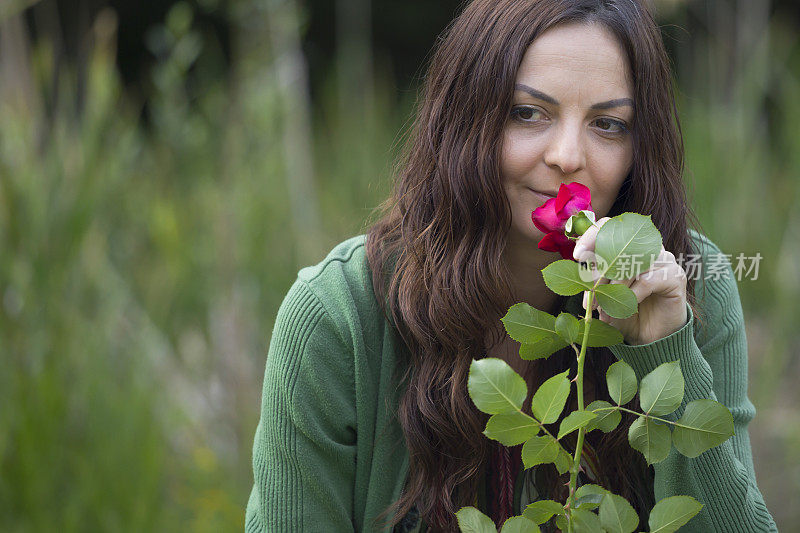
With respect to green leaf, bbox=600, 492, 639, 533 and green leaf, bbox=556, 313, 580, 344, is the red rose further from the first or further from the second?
green leaf, bbox=600, 492, 639, 533

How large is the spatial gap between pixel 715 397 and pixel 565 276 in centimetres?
50

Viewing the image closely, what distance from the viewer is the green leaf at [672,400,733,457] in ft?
2.79

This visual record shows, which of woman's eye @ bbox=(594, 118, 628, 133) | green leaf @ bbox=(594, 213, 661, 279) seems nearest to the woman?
woman's eye @ bbox=(594, 118, 628, 133)

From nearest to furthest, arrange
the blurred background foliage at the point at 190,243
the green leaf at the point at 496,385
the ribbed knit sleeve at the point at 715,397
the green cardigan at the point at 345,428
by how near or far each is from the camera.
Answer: the green leaf at the point at 496,385 → the ribbed knit sleeve at the point at 715,397 → the green cardigan at the point at 345,428 → the blurred background foliage at the point at 190,243

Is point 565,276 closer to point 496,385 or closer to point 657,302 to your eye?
point 496,385

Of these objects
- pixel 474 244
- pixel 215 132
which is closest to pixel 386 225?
pixel 474 244

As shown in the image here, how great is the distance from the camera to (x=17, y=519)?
1.81 metres

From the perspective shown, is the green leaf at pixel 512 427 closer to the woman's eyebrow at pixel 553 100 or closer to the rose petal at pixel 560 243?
the rose petal at pixel 560 243

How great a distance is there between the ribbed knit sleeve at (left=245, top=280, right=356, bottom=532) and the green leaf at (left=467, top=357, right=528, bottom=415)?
0.49 m

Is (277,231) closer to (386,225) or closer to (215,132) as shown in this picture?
(215,132)

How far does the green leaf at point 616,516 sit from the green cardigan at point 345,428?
15.8 inches

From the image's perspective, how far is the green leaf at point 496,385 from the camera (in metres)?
0.81

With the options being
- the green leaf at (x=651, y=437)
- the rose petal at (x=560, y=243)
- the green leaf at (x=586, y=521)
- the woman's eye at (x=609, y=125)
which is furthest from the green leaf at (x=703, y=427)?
the woman's eye at (x=609, y=125)

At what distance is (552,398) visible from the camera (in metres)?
0.83
